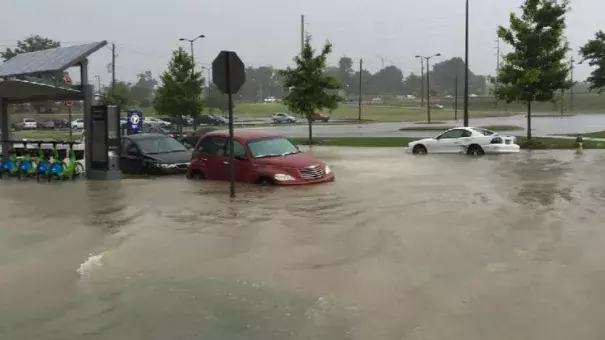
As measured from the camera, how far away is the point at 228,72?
12.2 metres

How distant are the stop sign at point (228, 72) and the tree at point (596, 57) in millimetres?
37983

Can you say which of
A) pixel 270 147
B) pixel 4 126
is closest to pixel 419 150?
pixel 270 147

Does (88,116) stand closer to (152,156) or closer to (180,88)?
(152,156)

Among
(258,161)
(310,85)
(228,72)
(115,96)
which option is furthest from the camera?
(115,96)

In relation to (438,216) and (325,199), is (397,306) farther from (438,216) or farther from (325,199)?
(325,199)

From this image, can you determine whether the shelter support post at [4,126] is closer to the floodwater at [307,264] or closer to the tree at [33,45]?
the floodwater at [307,264]

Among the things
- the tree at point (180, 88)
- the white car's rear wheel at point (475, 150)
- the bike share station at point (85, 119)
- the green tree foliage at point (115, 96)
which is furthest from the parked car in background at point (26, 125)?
the white car's rear wheel at point (475, 150)

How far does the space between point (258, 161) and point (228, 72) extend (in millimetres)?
2817

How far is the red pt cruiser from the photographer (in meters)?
14.1

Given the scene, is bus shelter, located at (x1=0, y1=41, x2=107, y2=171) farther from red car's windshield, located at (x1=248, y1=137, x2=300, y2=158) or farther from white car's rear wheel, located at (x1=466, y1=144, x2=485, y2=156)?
white car's rear wheel, located at (x1=466, y1=144, x2=485, y2=156)

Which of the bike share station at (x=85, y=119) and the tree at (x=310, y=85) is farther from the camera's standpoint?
the tree at (x=310, y=85)

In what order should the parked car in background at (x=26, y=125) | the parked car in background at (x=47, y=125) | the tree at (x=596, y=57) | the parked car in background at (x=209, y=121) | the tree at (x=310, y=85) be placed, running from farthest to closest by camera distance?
the parked car in background at (x=209, y=121) → the parked car in background at (x=47, y=125) → the parked car in background at (x=26, y=125) → the tree at (x=596, y=57) → the tree at (x=310, y=85)

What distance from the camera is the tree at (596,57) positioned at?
Result: 4359 centimetres

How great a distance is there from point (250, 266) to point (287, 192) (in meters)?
5.71
